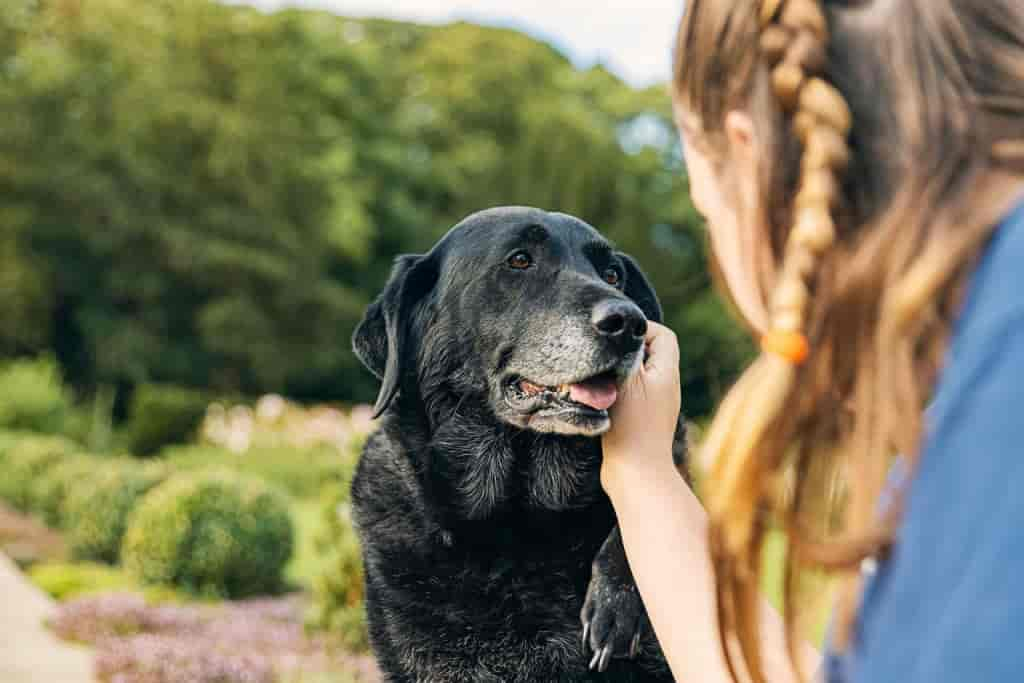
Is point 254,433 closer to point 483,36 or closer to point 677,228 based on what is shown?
point 677,228

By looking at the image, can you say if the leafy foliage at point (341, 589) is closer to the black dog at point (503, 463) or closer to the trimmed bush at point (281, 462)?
the black dog at point (503, 463)

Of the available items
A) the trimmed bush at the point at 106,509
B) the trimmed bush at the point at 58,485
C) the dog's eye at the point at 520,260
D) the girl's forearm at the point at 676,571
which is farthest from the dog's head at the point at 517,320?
the trimmed bush at the point at 58,485

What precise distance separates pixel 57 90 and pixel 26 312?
5231mm

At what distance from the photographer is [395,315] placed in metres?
2.96

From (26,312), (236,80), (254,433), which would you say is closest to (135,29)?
(236,80)

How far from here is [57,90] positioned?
2673 cm

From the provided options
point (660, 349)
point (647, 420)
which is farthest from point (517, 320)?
point (647, 420)

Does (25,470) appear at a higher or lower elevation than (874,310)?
lower

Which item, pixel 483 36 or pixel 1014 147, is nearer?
pixel 1014 147

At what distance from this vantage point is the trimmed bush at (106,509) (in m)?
9.91

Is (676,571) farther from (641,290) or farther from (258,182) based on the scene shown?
(258,182)

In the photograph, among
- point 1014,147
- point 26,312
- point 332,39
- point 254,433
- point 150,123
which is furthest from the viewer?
point 332,39

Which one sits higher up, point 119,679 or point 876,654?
point 876,654

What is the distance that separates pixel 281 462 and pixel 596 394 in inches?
501
